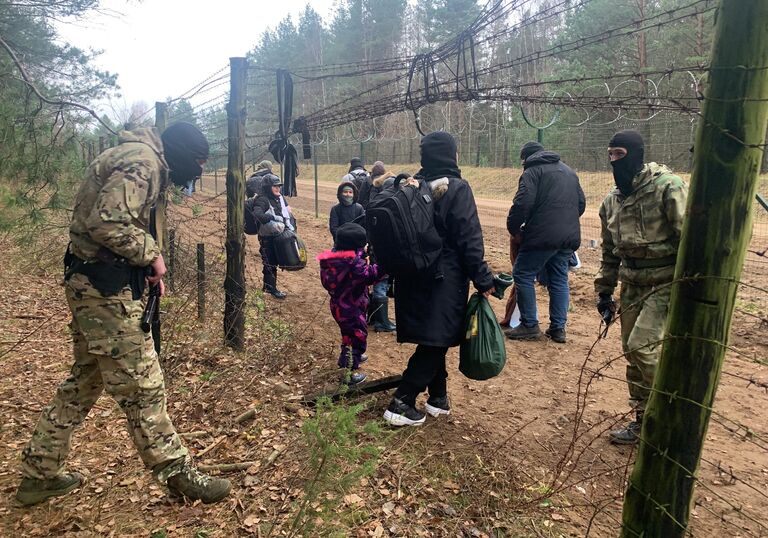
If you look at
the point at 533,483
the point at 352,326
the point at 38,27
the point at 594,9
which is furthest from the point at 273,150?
the point at 594,9

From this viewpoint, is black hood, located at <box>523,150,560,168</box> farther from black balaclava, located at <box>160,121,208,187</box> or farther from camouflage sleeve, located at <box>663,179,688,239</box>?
black balaclava, located at <box>160,121,208,187</box>

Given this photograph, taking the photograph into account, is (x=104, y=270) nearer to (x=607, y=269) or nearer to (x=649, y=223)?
(x=649, y=223)

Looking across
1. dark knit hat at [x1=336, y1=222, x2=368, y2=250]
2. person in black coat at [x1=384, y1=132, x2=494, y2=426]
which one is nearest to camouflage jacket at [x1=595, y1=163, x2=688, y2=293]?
person in black coat at [x1=384, y1=132, x2=494, y2=426]

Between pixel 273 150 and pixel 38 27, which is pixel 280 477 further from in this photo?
pixel 38 27

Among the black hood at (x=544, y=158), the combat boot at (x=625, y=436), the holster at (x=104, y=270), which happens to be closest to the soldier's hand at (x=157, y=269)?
the holster at (x=104, y=270)

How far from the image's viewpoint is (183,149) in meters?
2.95

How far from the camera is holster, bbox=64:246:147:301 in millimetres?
2572

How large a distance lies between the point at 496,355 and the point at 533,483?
81cm

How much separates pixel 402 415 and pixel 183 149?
2.29 meters

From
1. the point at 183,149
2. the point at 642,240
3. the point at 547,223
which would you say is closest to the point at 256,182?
the point at 547,223

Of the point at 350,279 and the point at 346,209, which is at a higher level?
the point at 346,209

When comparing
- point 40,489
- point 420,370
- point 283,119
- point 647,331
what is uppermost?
point 283,119

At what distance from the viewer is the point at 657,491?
1.80 m

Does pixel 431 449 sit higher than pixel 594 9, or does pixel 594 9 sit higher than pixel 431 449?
pixel 594 9
